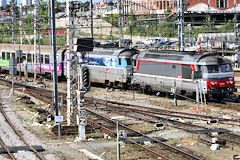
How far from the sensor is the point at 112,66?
1382 inches

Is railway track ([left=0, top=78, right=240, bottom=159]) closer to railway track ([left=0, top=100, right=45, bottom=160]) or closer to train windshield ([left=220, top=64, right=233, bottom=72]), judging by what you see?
railway track ([left=0, top=100, right=45, bottom=160])

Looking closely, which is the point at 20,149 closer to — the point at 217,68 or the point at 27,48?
the point at 217,68

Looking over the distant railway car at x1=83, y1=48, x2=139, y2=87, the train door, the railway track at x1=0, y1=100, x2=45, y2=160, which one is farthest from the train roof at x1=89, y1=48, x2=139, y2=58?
the railway track at x1=0, y1=100, x2=45, y2=160

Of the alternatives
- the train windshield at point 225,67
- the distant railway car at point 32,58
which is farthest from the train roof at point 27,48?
the train windshield at point 225,67

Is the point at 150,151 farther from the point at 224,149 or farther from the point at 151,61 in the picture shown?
the point at 151,61

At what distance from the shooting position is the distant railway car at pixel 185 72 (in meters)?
26.6

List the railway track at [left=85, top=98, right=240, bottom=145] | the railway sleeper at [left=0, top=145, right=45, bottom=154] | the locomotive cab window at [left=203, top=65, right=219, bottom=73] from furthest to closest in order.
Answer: the locomotive cab window at [left=203, top=65, right=219, bottom=73], the railway track at [left=85, top=98, right=240, bottom=145], the railway sleeper at [left=0, top=145, right=45, bottom=154]

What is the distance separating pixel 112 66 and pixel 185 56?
28.1ft

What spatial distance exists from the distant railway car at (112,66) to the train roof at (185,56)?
216 centimetres

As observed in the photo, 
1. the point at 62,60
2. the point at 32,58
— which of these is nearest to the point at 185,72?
the point at 62,60

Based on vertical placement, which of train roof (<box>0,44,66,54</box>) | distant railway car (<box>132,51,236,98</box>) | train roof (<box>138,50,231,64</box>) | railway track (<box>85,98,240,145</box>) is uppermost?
train roof (<box>0,44,66,54</box>)

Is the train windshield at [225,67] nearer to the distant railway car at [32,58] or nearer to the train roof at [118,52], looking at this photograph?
the train roof at [118,52]

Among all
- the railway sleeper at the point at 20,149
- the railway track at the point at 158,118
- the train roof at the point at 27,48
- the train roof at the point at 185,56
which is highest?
the train roof at the point at 27,48

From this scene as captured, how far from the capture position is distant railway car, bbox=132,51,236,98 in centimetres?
2658
